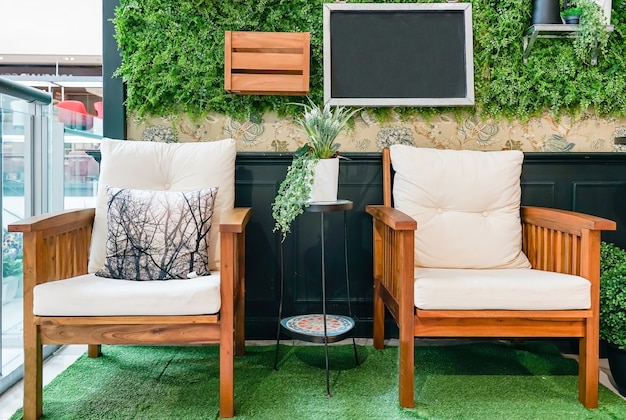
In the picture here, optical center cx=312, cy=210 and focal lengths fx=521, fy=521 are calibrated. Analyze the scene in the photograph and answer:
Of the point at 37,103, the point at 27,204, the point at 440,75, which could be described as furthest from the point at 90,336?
the point at 440,75

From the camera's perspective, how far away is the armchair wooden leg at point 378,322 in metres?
2.35

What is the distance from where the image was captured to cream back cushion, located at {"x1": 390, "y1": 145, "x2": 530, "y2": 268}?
213 cm

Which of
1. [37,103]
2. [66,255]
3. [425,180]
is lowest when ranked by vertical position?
[66,255]

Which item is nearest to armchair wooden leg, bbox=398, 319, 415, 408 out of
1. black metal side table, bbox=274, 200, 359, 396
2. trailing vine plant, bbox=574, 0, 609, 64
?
black metal side table, bbox=274, 200, 359, 396

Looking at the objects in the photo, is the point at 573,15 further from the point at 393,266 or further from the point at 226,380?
the point at 226,380

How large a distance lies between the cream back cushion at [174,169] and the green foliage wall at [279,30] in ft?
1.19

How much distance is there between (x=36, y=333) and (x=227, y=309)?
59 cm

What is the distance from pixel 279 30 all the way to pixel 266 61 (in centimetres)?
20

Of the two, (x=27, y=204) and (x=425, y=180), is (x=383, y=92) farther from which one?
(x=27, y=204)

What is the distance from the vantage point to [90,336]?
5.39 feet

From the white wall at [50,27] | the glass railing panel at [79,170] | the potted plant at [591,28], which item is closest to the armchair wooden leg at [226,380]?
the glass railing panel at [79,170]

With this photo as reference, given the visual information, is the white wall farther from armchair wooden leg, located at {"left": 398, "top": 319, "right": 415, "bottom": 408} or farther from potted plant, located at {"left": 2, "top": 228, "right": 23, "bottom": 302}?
armchair wooden leg, located at {"left": 398, "top": 319, "right": 415, "bottom": 408}

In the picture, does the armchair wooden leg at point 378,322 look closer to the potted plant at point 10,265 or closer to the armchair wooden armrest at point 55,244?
the armchair wooden armrest at point 55,244

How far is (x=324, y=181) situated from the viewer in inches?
79.1
